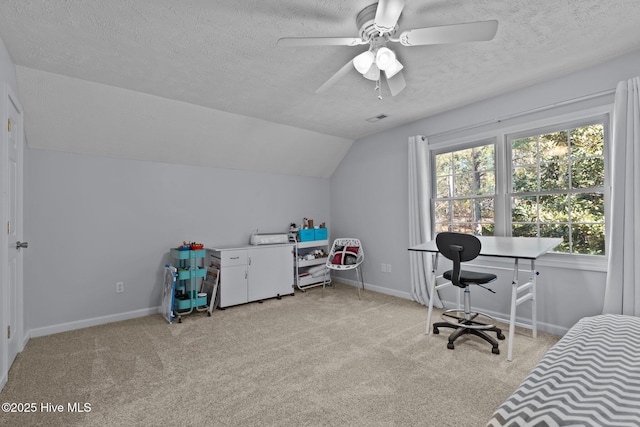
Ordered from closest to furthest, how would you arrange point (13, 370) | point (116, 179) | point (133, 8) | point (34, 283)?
point (133, 8), point (13, 370), point (34, 283), point (116, 179)

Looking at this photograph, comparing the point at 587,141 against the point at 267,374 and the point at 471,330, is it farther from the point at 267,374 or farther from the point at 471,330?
the point at 267,374

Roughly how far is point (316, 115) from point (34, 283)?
11.3 ft

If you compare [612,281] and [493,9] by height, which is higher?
[493,9]

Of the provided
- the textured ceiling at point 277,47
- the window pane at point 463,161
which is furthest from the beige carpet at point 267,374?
the textured ceiling at point 277,47

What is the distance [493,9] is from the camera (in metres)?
1.87

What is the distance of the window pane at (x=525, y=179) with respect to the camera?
312cm

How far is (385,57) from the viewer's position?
75.8 inches

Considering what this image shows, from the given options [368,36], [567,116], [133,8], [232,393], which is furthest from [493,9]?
[232,393]

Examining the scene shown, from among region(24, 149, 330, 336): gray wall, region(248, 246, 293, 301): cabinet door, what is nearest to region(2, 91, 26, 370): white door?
region(24, 149, 330, 336): gray wall

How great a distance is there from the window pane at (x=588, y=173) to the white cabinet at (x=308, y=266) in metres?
3.33

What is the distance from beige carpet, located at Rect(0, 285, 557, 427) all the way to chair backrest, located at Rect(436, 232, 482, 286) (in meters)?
0.72

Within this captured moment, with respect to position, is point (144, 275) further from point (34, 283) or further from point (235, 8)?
point (235, 8)

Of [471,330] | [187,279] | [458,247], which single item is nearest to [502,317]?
[471,330]

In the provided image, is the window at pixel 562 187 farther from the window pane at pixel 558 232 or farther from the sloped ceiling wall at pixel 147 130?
the sloped ceiling wall at pixel 147 130
